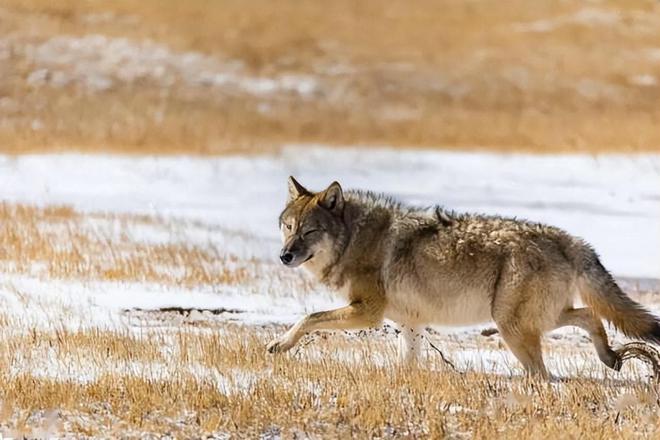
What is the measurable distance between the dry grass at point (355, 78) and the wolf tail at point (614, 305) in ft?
62.9

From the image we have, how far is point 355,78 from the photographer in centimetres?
3456

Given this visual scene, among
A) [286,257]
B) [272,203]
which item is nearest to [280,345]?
[286,257]

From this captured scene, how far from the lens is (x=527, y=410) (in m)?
7.38

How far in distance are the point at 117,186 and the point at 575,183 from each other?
29.7 ft

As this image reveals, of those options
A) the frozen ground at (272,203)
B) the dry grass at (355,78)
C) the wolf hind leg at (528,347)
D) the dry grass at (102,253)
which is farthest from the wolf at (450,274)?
the dry grass at (355,78)

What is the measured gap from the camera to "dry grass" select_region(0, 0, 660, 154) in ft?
96.2

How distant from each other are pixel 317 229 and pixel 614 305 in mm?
2258

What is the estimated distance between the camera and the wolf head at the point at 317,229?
8.91 m

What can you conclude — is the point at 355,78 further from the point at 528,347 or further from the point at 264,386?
the point at 264,386

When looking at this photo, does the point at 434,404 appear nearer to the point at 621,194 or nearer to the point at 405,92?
the point at 621,194

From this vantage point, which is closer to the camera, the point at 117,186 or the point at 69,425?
the point at 69,425

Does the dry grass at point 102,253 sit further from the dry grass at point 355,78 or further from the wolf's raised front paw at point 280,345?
the dry grass at point 355,78

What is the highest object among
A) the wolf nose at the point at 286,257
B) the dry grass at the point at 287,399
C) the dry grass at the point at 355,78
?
the dry grass at the point at 355,78

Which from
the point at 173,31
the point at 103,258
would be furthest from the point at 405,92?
the point at 103,258
